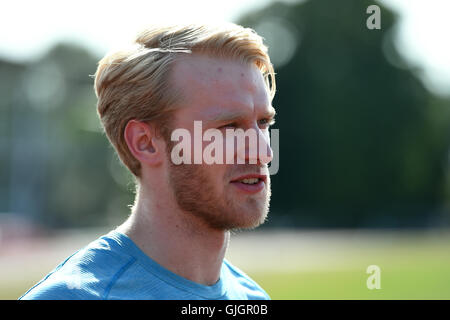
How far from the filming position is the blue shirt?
9.43 ft

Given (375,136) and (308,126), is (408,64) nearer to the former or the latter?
(375,136)

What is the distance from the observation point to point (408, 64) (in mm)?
51562

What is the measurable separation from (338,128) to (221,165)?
4769cm

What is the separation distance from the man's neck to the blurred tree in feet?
149

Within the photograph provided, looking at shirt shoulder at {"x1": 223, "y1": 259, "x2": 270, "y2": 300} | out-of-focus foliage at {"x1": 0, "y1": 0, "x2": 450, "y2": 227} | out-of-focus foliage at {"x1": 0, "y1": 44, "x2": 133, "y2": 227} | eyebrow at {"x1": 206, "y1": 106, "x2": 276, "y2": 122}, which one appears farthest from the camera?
out-of-focus foliage at {"x1": 0, "y1": 44, "x2": 133, "y2": 227}

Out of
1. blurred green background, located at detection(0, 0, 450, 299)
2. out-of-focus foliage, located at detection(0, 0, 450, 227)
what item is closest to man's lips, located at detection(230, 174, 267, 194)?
blurred green background, located at detection(0, 0, 450, 299)

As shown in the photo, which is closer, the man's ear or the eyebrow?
the eyebrow

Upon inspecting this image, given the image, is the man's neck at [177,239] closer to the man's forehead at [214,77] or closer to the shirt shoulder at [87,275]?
Answer: the shirt shoulder at [87,275]

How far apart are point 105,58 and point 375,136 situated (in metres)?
48.9

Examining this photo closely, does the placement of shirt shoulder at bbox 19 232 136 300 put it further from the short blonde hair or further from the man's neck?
the short blonde hair

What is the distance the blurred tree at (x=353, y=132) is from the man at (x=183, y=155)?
45.5m

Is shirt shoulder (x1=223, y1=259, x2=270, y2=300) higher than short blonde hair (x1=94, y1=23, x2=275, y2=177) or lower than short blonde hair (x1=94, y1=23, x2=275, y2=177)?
lower

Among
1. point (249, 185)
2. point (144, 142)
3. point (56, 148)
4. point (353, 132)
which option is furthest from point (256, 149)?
point (56, 148)
